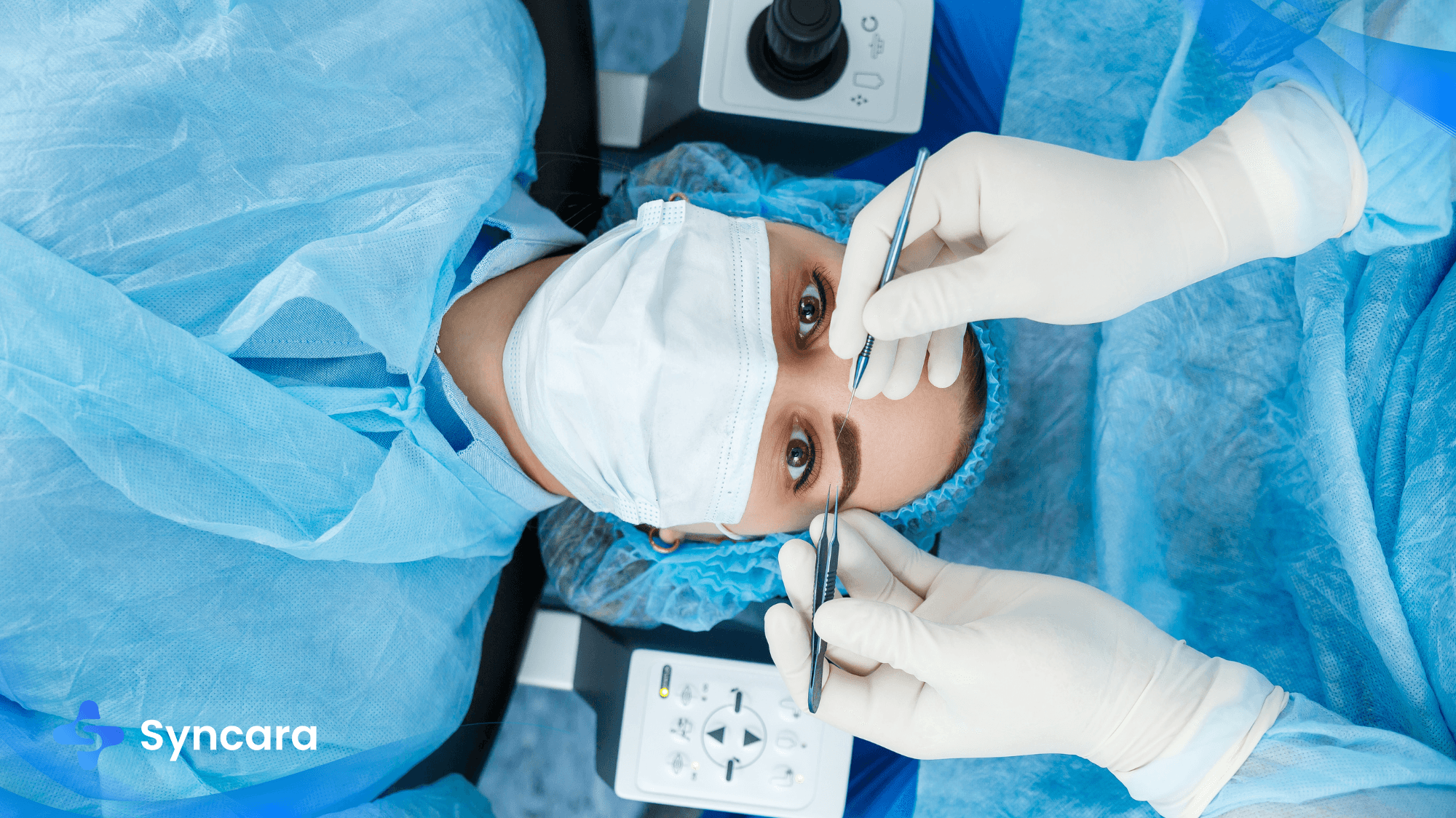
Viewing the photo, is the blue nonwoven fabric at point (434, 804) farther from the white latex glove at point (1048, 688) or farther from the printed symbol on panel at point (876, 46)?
the printed symbol on panel at point (876, 46)

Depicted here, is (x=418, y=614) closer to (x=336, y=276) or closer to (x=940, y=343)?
(x=336, y=276)

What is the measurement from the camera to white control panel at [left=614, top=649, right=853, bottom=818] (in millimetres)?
1124

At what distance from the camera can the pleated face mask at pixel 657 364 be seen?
890 millimetres

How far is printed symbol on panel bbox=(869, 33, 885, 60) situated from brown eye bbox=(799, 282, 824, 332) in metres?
0.45

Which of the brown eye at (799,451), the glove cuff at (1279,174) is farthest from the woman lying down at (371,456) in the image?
the glove cuff at (1279,174)

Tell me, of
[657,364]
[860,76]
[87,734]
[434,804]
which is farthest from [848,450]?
[87,734]

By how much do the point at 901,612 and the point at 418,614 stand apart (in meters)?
0.62

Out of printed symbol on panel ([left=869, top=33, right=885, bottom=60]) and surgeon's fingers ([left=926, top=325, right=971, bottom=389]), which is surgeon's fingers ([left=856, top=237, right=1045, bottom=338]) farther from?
printed symbol on panel ([left=869, top=33, right=885, bottom=60])

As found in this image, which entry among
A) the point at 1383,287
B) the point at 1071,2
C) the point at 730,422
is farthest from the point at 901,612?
the point at 1071,2

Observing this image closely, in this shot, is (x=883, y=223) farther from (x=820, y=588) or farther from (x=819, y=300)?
(x=820, y=588)

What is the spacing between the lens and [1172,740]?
0.83 metres

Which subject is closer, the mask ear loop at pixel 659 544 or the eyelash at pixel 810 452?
the eyelash at pixel 810 452

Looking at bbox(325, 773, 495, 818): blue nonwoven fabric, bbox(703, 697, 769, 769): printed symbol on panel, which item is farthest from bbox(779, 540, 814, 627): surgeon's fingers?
bbox(325, 773, 495, 818): blue nonwoven fabric

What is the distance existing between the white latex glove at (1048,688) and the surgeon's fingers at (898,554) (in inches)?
4.6
